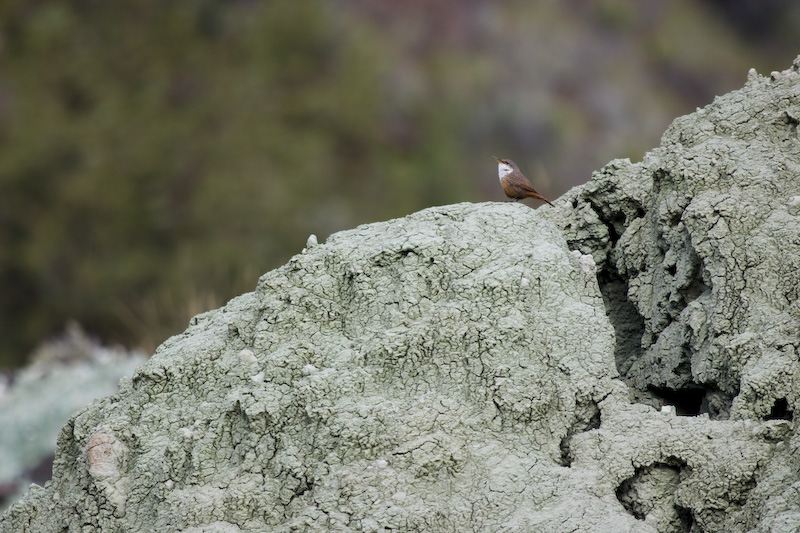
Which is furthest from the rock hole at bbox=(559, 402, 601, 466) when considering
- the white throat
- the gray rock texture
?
the white throat

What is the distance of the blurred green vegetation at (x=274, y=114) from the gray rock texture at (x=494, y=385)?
34.5 ft

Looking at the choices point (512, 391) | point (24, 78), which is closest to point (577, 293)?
point (512, 391)

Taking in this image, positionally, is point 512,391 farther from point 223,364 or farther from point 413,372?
point 223,364

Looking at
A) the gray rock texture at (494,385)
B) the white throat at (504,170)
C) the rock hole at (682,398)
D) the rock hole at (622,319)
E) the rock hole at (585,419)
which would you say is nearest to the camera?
the gray rock texture at (494,385)

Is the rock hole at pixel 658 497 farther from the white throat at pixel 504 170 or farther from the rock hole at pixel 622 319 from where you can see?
the white throat at pixel 504 170

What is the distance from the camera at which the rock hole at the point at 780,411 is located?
2.56 m

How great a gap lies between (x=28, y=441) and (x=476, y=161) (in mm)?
10583

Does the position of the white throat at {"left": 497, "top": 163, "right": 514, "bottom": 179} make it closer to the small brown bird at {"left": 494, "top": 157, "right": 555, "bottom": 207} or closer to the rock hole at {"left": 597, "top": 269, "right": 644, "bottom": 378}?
the small brown bird at {"left": 494, "top": 157, "right": 555, "bottom": 207}

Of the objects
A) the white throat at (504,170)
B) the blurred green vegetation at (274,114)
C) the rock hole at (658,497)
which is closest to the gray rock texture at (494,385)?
the rock hole at (658,497)

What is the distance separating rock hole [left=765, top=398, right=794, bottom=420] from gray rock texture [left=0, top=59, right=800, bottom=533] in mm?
16

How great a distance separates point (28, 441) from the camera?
6.75 meters

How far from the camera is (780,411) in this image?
258 cm

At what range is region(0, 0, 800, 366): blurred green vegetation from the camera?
15023 millimetres

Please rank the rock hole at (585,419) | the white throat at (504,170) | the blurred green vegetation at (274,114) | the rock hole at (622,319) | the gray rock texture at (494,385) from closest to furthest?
the gray rock texture at (494,385) < the rock hole at (585,419) < the rock hole at (622,319) < the white throat at (504,170) < the blurred green vegetation at (274,114)
